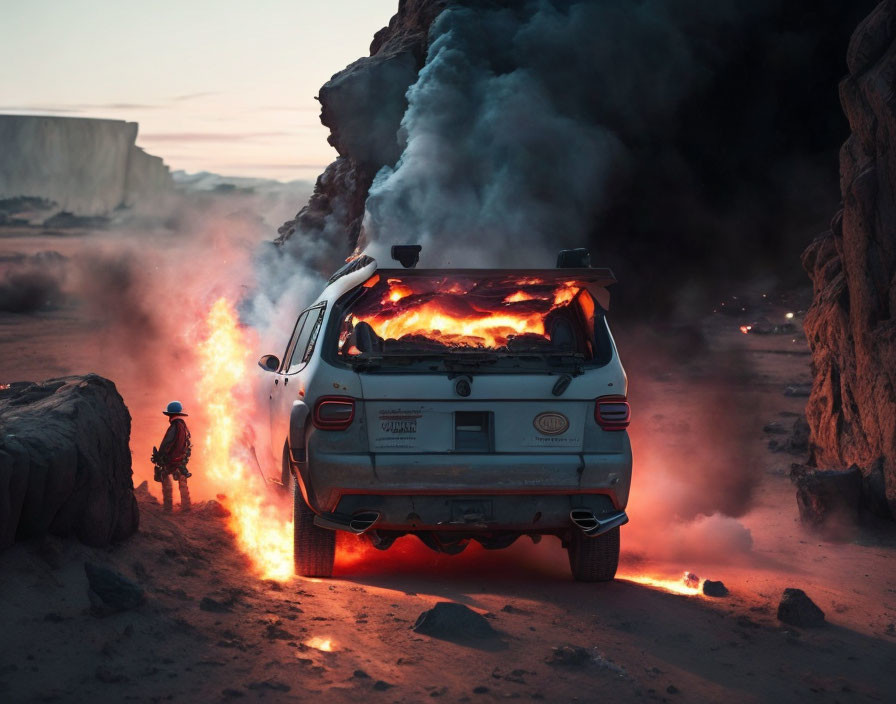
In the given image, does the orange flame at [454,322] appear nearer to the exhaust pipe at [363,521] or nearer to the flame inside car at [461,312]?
the flame inside car at [461,312]

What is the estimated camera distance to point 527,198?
1869 cm

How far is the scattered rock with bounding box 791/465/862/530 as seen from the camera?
35.4ft

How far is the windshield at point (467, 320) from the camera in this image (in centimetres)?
711

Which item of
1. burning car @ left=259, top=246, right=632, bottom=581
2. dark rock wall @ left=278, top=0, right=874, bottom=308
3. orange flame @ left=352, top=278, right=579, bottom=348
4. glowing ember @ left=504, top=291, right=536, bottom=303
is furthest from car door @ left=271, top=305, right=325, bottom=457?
dark rock wall @ left=278, top=0, right=874, bottom=308

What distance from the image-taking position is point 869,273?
11.6 metres

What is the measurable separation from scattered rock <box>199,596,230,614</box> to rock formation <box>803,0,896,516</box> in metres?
7.43

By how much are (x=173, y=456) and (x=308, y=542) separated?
163 inches

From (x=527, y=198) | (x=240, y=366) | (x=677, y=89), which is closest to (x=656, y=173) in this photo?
(x=677, y=89)

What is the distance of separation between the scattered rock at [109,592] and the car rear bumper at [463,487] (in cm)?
160

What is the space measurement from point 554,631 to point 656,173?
17052mm

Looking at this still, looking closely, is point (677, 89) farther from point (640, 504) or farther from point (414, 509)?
point (414, 509)

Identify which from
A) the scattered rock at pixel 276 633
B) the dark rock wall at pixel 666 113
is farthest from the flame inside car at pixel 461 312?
the dark rock wall at pixel 666 113

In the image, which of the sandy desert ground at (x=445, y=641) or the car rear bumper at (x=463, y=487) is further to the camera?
the car rear bumper at (x=463, y=487)

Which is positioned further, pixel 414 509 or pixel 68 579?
pixel 414 509
